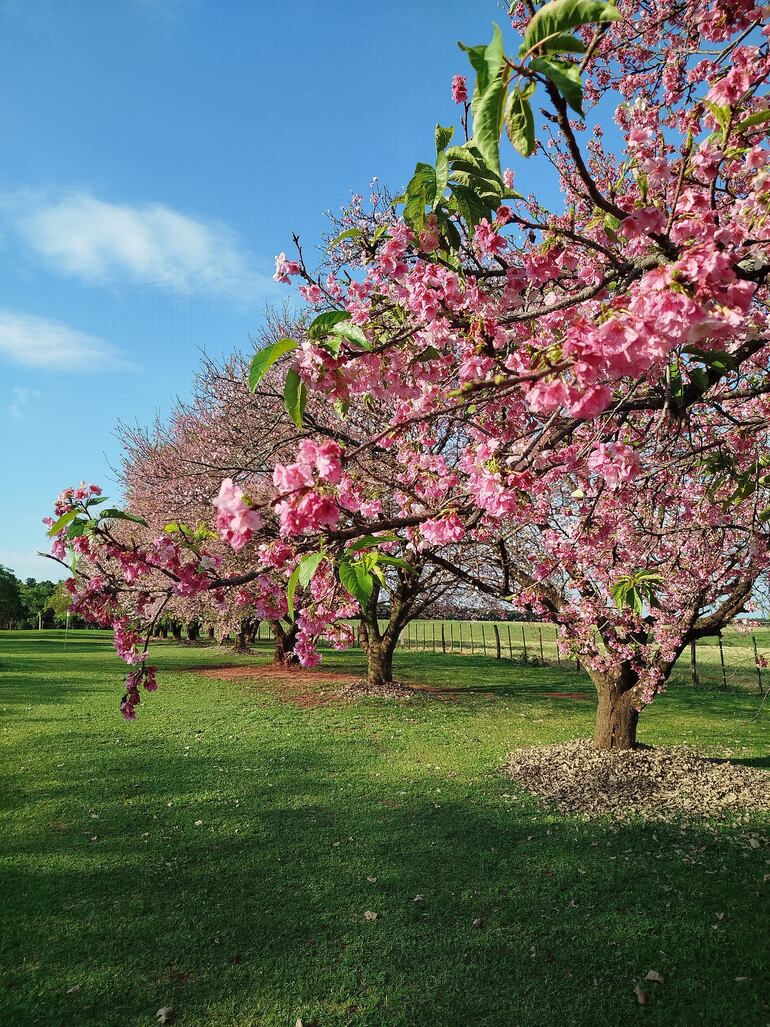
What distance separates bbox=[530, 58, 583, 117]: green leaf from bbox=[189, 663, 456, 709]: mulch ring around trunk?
1127cm

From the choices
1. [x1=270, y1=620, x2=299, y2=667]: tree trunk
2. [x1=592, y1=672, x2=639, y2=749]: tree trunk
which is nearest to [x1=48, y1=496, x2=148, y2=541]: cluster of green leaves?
[x1=592, y1=672, x2=639, y2=749]: tree trunk

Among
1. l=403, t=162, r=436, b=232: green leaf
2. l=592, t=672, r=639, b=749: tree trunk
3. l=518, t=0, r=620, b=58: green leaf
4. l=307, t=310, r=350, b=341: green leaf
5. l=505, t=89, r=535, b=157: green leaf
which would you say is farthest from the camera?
l=592, t=672, r=639, b=749: tree trunk

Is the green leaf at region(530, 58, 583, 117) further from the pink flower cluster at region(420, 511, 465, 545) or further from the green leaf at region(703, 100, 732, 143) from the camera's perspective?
the pink flower cluster at region(420, 511, 465, 545)

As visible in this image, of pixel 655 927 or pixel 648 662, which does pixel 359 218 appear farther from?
pixel 655 927

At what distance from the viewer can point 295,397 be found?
5.24 ft

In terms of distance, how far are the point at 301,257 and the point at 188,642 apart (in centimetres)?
3121

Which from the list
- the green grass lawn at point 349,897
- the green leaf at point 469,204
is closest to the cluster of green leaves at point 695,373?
the green leaf at point 469,204

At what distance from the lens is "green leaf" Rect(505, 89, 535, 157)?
1.34m

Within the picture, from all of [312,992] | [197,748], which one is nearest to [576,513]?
[312,992]

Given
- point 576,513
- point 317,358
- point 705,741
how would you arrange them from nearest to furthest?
point 317,358
point 576,513
point 705,741

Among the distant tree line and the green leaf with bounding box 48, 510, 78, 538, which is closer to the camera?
the green leaf with bounding box 48, 510, 78, 538

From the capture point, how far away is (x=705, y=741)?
9.27m

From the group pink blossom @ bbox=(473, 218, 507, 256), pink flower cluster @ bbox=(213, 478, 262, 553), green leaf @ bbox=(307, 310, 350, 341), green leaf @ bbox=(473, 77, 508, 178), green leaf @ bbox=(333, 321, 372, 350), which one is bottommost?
pink flower cluster @ bbox=(213, 478, 262, 553)

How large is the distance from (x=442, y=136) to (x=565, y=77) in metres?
0.72
